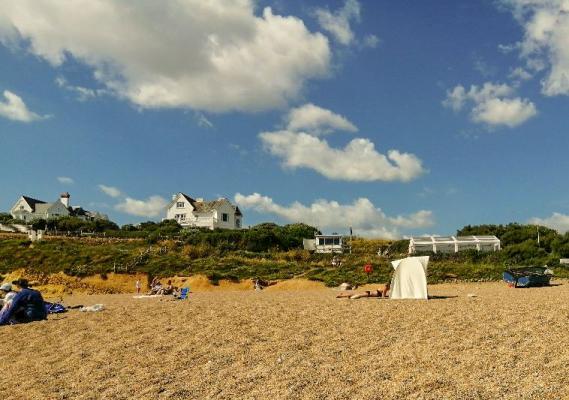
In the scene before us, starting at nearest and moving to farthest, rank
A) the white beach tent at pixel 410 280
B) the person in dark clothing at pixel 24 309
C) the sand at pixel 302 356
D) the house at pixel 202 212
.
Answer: the sand at pixel 302 356, the person in dark clothing at pixel 24 309, the white beach tent at pixel 410 280, the house at pixel 202 212

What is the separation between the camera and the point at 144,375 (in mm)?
7961

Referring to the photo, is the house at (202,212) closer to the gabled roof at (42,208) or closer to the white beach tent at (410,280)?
the gabled roof at (42,208)

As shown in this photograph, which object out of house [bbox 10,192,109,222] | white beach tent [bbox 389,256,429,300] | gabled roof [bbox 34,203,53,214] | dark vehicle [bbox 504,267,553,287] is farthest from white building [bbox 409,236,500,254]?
gabled roof [bbox 34,203,53,214]

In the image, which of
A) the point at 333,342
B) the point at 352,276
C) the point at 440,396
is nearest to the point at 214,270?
the point at 352,276

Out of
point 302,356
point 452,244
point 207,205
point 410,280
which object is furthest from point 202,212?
point 302,356

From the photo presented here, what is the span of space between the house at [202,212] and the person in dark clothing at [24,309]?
59865 millimetres

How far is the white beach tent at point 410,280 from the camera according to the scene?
18.0 m

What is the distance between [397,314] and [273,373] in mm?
5856

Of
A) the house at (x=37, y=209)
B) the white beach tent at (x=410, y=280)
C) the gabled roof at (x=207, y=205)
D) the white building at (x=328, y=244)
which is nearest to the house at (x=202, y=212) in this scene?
the gabled roof at (x=207, y=205)

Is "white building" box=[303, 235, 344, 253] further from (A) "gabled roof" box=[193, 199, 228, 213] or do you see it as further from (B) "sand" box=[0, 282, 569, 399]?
(B) "sand" box=[0, 282, 569, 399]

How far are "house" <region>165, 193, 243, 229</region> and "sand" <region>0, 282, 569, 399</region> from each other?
62.2 meters

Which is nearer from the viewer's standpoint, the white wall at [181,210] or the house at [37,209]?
the white wall at [181,210]

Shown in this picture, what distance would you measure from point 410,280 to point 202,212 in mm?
60464

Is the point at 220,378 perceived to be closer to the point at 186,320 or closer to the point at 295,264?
the point at 186,320
